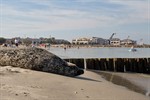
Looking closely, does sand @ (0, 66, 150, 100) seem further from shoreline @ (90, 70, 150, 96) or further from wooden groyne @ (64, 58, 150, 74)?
wooden groyne @ (64, 58, 150, 74)

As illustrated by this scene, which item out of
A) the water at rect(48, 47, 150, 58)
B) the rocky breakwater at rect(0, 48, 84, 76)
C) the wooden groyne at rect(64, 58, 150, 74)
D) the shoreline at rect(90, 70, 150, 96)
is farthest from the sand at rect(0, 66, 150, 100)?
the water at rect(48, 47, 150, 58)

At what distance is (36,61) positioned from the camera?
1334 centimetres

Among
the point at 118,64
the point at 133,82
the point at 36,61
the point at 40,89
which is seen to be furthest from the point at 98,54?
the point at 40,89

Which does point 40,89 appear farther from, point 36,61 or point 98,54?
point 98,54

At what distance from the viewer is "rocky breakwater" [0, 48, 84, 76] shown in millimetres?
13336

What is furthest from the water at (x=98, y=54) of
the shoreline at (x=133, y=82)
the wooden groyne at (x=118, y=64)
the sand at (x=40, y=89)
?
the sand at (x=40, y=89)

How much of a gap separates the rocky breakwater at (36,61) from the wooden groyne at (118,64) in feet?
34.6

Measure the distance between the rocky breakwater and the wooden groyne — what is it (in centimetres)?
1054

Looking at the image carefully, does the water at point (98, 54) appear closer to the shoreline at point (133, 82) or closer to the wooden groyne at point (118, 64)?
the wooden groyne at point (118, 64)

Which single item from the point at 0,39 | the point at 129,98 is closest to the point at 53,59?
the point at 129,98

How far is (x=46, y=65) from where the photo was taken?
13.4 metres

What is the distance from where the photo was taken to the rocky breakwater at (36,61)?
13.3 metres

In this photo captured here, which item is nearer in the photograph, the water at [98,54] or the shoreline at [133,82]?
the shoreline at [133,82]

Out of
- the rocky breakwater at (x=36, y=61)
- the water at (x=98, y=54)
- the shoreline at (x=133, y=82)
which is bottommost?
the water at (x=98, y=54)
